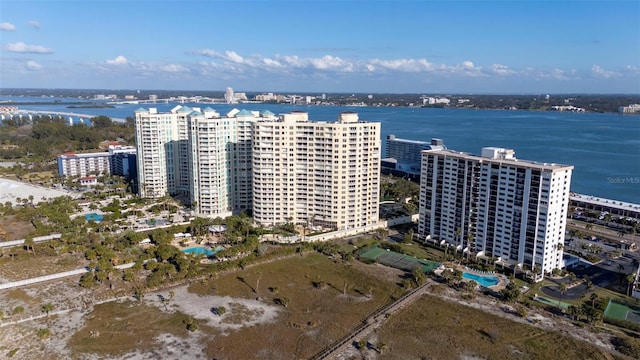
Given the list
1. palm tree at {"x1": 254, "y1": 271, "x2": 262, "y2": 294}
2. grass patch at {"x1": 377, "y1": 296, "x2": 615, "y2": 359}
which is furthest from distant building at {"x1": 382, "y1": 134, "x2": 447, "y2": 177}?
grass patch at {"x1": 377, "y1": 296, "x2": 615, "y2": 359}

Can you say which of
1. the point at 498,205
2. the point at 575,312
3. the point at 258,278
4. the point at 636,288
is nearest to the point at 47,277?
the point at 258,278

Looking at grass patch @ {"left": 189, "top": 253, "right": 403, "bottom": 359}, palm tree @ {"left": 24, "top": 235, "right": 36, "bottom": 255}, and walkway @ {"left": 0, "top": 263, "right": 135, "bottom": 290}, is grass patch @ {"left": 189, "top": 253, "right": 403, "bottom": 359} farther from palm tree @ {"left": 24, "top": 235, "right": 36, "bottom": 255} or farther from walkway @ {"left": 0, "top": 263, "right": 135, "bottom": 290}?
palm tree @ {"left": 24, "top": 235, "right": 36, "bottom": 255}

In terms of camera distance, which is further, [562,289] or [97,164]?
[97,164]

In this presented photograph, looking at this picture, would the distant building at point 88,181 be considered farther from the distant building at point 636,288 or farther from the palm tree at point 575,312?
the distant building at point 636,288

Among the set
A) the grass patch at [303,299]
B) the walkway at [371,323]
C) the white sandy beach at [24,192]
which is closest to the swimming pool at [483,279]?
the walkway at [371,323]

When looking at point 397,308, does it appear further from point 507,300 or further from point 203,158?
point 203,158

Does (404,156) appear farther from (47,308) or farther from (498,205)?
(47,308)
